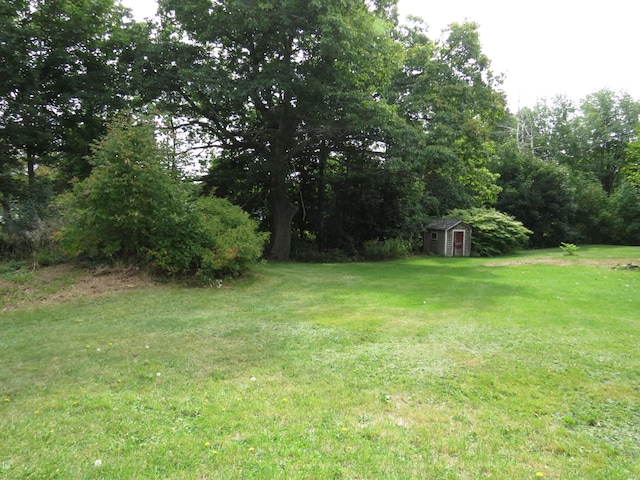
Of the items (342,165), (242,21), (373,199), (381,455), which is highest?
(242,21)

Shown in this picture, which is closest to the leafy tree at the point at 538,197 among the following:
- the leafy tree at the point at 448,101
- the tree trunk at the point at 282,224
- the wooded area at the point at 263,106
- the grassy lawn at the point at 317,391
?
the wooded area at the point at 263,106

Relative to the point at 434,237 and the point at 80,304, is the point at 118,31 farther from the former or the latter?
the point at 434,237

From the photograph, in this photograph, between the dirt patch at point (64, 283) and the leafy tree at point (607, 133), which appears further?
the leafy tree at point (607, 133)

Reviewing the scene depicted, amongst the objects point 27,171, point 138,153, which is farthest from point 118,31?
point 138,153

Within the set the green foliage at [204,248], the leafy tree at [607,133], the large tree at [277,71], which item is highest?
the leafy tree at [607,133]

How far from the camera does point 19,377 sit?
425 centimetres

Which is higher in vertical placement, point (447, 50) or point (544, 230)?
point (447, 50)

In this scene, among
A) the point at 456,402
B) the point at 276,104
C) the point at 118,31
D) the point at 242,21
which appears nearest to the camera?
the point at 456,402

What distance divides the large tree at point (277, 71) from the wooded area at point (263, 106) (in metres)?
0.07

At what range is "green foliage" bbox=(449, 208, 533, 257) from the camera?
2359cm

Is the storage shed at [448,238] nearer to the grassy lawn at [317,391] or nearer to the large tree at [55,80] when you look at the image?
the grassy lawn at [317,391]

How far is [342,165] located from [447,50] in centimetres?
775

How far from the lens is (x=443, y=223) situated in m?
23.0

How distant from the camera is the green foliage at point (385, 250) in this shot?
20.2 metres
